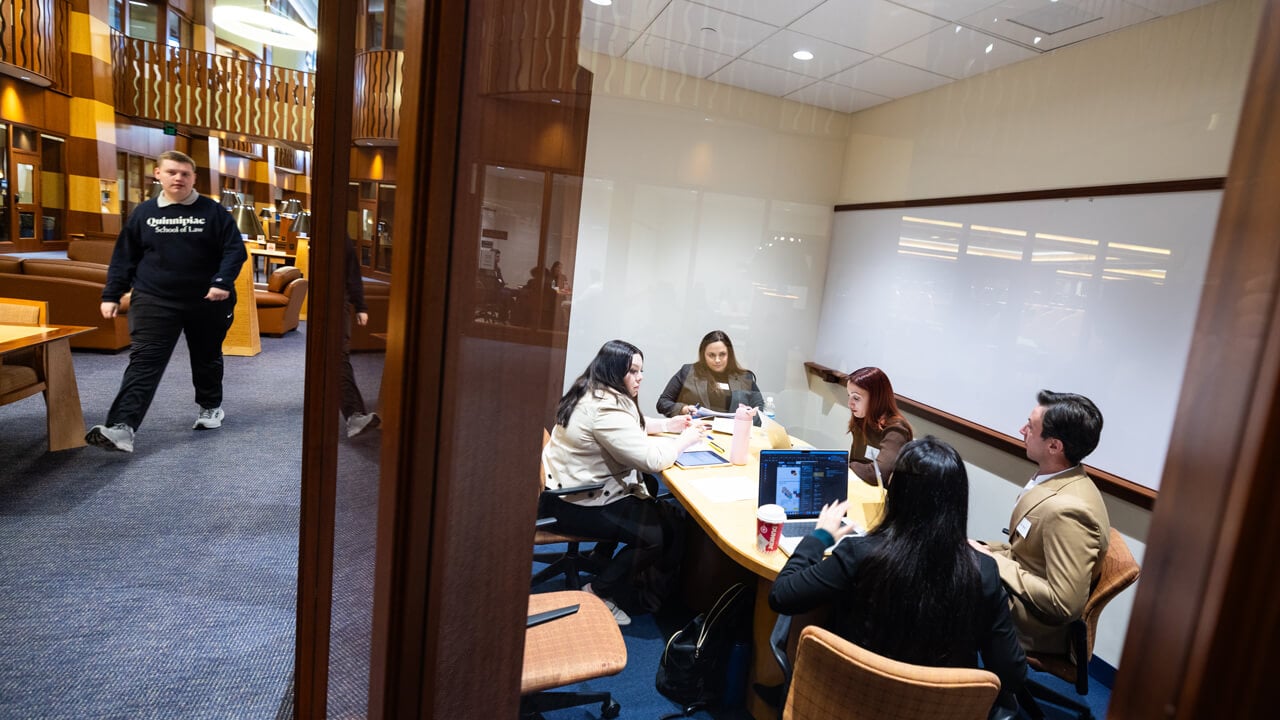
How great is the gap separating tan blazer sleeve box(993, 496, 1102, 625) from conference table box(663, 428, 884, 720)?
0.48 metres

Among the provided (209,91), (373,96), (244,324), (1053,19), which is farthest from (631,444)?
(209,91)

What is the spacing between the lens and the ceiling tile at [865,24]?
164 cm

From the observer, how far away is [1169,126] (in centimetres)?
80

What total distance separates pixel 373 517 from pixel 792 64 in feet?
4.70

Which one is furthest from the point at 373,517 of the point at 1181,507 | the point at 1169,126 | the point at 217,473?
the point at 217,473

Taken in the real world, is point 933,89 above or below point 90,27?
below

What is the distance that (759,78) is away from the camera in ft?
5.05

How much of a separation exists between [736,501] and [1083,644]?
1.21 m

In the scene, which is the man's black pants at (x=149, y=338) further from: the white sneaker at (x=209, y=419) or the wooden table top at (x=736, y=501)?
the wooden table top at (x=736, y=501)

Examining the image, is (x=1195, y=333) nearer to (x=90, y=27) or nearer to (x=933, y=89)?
(x=933, y=89)

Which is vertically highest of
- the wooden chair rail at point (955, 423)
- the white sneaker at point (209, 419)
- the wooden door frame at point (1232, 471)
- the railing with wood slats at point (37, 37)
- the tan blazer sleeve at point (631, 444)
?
the railing with wood slats at point (37, 37)

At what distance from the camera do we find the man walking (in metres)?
3.42

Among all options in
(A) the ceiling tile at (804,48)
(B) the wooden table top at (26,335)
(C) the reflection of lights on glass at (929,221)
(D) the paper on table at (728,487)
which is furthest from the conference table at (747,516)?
(B) the wooden table top at (26,335)

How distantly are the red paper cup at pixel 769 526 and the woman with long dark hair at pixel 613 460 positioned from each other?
14.5 inches
